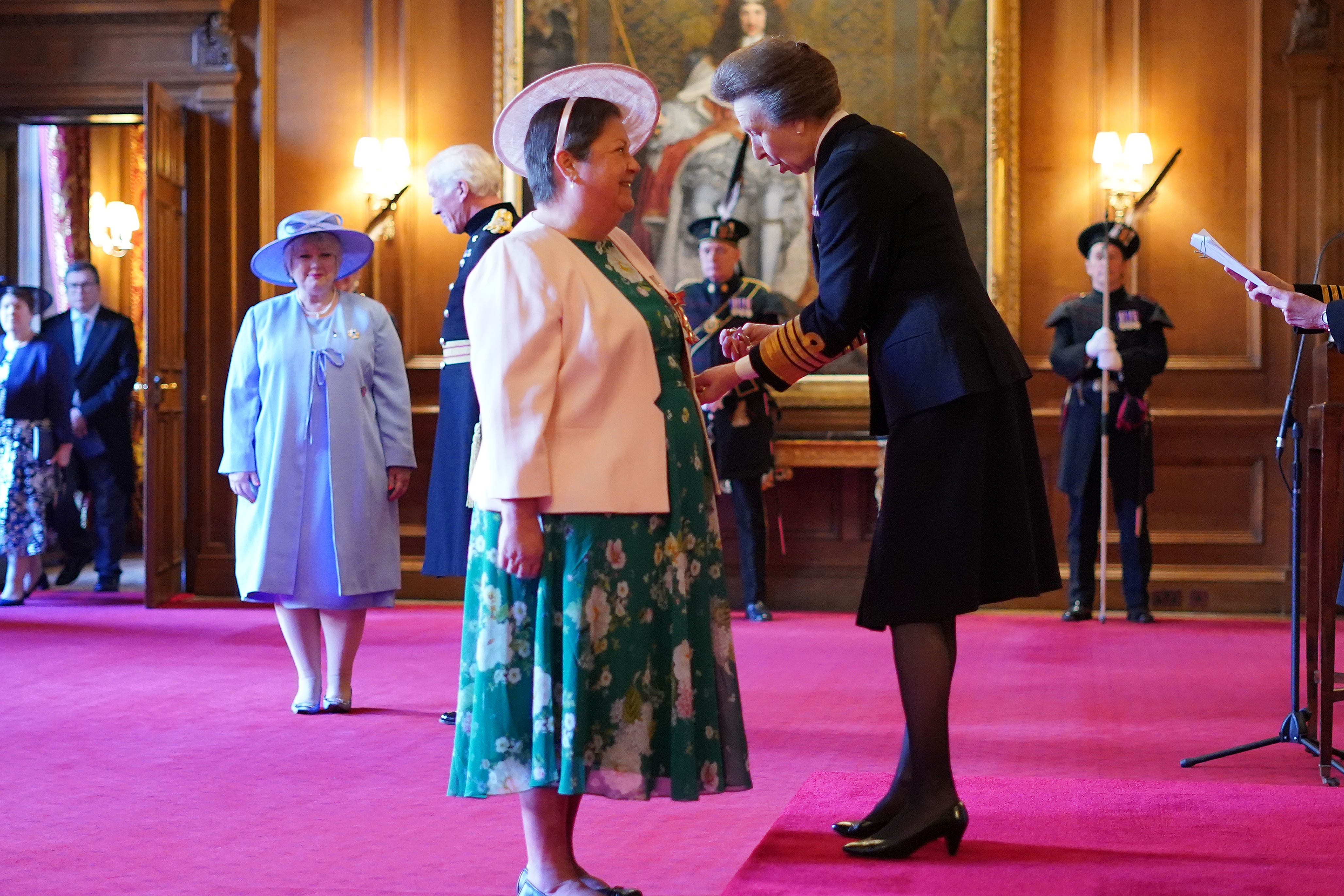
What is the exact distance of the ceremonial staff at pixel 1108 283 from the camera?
6.02 metres

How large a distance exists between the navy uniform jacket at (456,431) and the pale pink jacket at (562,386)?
63.8 inches

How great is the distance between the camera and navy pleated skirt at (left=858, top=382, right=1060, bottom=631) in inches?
97.5

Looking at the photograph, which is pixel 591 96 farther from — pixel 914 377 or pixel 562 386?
pixel 914 377

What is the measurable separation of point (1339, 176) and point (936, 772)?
501 cm

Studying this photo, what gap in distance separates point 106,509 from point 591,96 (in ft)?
18.9

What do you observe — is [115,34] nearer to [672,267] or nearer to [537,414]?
[672,267]

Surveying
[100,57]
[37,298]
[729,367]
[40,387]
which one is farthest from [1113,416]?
[37,298]

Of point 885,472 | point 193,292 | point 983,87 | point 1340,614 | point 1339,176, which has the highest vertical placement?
point 983,87

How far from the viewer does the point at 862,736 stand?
3797mm

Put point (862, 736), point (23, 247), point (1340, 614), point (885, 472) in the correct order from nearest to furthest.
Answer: point (885, 472), point (862, 736), point (1340, 614), point (23, 247)

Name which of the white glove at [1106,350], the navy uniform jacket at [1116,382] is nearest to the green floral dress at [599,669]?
the white glove at [1106,350]

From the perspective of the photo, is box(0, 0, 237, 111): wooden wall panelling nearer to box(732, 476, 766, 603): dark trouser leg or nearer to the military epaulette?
box(732, 476, 766, 603): dark trouser leg

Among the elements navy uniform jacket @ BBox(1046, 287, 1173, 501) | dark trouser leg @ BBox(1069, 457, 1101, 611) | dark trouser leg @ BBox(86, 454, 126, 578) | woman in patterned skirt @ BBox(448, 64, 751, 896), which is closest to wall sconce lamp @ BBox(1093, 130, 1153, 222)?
navy uniform jacket @ BBox(1046, 287, 1173, 501)

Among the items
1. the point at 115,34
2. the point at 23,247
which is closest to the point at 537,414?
the point at 115,34
